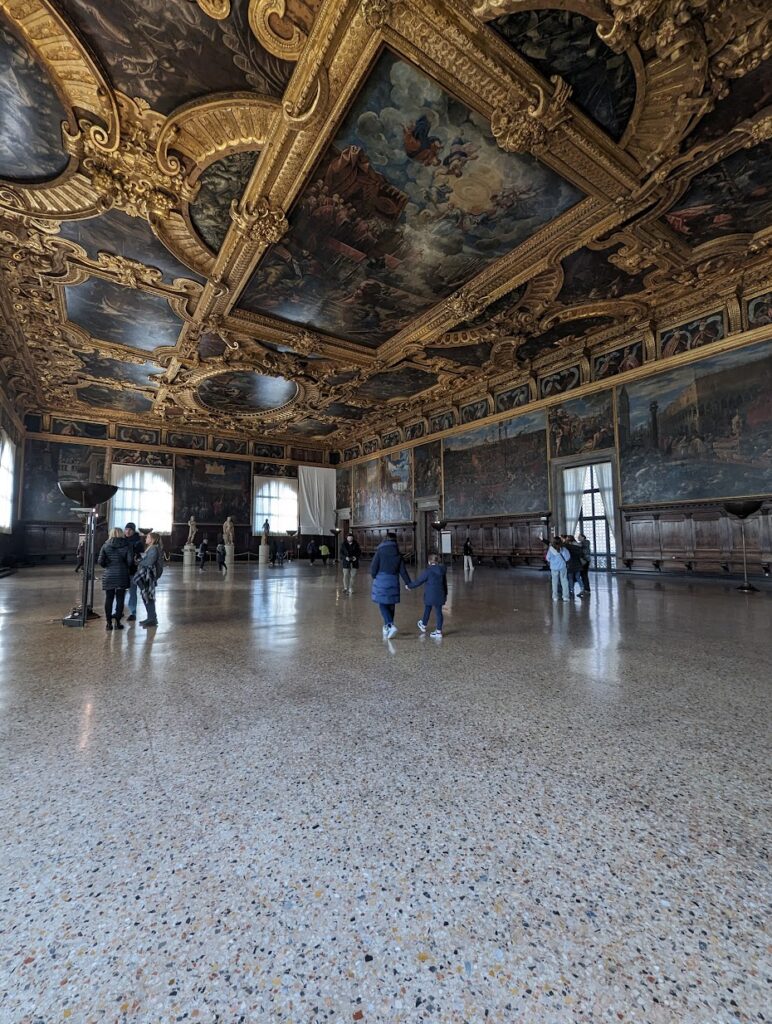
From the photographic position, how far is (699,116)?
6.85 m

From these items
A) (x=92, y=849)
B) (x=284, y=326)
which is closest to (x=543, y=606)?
(x=92, y=849)

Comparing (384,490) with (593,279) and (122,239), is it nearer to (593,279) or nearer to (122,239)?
(593,279)

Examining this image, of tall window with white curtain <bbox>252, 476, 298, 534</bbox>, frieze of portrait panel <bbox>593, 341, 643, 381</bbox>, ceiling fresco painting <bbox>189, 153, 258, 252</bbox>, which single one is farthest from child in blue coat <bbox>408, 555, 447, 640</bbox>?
tall window with white curtain <bbox>252, 476, 298, 534</bbox>

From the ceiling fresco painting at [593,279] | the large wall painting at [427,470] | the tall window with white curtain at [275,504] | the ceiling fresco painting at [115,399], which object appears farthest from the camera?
the tall window with white curtain at [275,504]

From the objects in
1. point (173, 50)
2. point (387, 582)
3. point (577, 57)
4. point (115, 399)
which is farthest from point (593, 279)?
point (115, 399)

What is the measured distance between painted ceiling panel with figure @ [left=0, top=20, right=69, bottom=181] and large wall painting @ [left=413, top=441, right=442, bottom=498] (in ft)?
53.4

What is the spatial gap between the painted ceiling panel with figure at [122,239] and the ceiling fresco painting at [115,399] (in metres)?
10.7

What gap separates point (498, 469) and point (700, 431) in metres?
7.31

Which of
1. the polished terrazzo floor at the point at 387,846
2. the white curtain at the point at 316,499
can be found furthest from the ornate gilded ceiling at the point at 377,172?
the white curtain at the point at 316,499

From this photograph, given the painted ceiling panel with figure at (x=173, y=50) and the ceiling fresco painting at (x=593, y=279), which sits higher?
the ceiling fresco painting at (x=593, y=279)

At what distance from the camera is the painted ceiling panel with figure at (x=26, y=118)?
5.87m

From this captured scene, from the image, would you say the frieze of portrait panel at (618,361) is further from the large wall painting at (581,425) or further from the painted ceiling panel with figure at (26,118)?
the painted ceiling panel with figure at (26,118)

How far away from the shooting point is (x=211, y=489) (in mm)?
25156

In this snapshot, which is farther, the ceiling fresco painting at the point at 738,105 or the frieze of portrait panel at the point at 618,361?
the frieze of portrait panel at the point at 618,361
